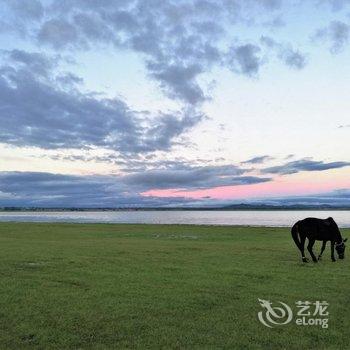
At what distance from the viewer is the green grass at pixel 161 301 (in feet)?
28.2

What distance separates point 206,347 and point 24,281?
27.8ft

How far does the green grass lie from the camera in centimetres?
859

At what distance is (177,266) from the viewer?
17.7 m

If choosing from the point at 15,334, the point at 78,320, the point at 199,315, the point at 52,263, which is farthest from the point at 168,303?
the point at 52,263

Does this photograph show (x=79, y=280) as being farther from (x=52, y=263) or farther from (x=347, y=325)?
(x=347, y=325)

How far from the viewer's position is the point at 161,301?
11.6 m
